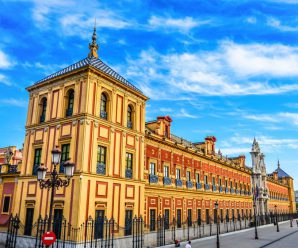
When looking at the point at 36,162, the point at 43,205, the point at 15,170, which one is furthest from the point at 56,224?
the point at 15,170

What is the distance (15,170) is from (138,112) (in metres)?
11.8

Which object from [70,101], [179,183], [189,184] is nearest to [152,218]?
[179,183]

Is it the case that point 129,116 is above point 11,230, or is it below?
above

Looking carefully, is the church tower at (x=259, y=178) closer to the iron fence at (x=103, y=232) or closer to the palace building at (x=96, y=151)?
the iron fence at (x=103, y=232)

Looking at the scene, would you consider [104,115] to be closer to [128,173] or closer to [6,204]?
[128,173]

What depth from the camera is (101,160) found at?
Answer: 19.0 meters

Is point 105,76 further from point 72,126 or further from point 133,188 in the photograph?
point 133,188

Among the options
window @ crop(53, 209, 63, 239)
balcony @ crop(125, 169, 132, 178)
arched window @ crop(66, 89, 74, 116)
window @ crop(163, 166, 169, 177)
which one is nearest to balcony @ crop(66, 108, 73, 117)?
arched window @ crop(66, 89, 74, 116)

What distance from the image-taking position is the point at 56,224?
57.7ft

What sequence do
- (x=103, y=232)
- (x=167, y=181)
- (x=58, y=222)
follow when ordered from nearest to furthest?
(x=58, y=222) < (x=103, y=232) < (x=167, y=181)

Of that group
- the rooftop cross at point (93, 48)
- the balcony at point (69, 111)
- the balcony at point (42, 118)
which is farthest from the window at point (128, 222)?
the rooftop cross at point (93, 48)

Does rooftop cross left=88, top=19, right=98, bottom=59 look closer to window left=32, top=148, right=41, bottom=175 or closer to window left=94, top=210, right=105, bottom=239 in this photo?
window left=32, top=148, right=41, bottom=175

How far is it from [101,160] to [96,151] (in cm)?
88

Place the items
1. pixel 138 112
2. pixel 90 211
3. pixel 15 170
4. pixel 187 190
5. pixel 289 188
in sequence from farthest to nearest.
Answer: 1. pixel 289 188
2. pixel 187 190
3. pixel 15 170
4. pixel 138 112
5. pixel 90 211
